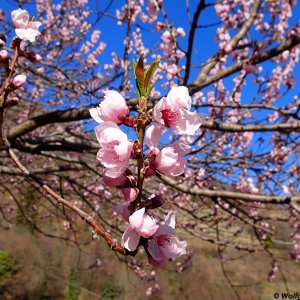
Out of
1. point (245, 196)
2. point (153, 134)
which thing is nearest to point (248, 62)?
point (245, 196)

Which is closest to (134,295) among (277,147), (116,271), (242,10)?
(116,271)

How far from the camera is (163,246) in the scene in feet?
2.99

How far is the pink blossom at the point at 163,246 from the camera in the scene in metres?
0.89

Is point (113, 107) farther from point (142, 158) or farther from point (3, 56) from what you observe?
point (3, 56)

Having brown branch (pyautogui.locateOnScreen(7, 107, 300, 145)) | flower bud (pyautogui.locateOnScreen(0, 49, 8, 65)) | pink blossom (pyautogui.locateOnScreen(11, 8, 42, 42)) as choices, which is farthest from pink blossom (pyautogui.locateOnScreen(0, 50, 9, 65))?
brown branch (pyautogui.locateOnScreen(7, 107, 300, 145))

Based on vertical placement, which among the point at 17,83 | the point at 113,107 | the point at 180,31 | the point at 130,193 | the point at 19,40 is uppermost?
the point at 180,31

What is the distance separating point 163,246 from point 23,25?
124 cm

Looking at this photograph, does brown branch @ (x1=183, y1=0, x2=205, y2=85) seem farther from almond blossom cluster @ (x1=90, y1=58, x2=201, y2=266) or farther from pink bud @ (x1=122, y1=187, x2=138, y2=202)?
pink bud @ (x1=122, y1=187, x2=138, y2=202)

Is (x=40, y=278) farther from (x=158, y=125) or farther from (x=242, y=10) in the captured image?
(x=158, y=125)

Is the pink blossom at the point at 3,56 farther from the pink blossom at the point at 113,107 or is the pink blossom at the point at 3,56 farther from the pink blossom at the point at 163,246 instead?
the pink blossom at the point at 163,246

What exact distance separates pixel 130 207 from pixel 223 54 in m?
2.78

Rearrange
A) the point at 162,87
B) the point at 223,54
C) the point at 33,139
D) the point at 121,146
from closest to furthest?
the point at 121,146 < the point at 223,54 < the point at 33,139 < the point at 162,87

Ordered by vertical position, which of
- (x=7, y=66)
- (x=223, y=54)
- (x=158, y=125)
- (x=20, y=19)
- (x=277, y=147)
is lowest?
(x=158, y=125)

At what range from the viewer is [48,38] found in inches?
253
